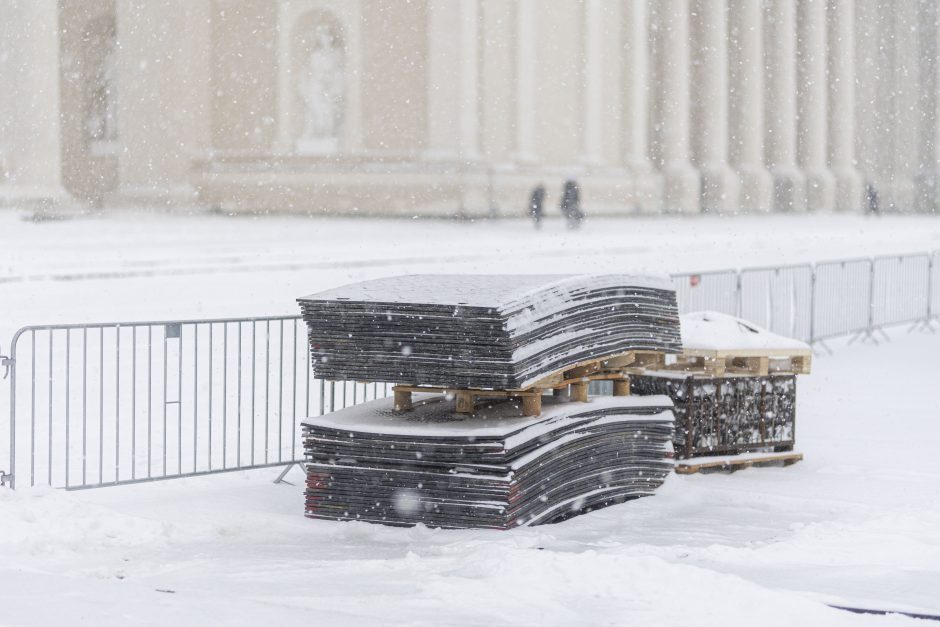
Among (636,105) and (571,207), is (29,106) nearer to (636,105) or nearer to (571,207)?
(571,207)

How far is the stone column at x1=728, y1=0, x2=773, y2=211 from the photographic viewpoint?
56.9 metres

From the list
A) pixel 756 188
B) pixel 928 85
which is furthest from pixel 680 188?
pixel 928 85

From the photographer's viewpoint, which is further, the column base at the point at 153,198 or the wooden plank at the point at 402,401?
the column base at the point at 153,198

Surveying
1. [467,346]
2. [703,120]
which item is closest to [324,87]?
[703,120]

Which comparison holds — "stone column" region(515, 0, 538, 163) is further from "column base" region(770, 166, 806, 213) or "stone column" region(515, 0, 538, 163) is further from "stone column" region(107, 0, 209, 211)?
"column base" region(770, 166, 806, 213)

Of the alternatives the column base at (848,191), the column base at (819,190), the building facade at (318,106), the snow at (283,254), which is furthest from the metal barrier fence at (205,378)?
the column base at (848,191)

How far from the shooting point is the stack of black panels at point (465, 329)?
316 inches

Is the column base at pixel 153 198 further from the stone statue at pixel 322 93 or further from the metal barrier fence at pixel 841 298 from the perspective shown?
the metal barrier fence at pixel 841 298

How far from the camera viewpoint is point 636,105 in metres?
49.5

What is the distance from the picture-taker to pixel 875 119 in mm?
76500

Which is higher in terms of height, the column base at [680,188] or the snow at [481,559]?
the column base at [680,188]

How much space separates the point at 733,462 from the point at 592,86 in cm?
3777

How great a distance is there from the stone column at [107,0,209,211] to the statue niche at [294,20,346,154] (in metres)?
3.28

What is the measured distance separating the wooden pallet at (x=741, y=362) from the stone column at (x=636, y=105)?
123ft
